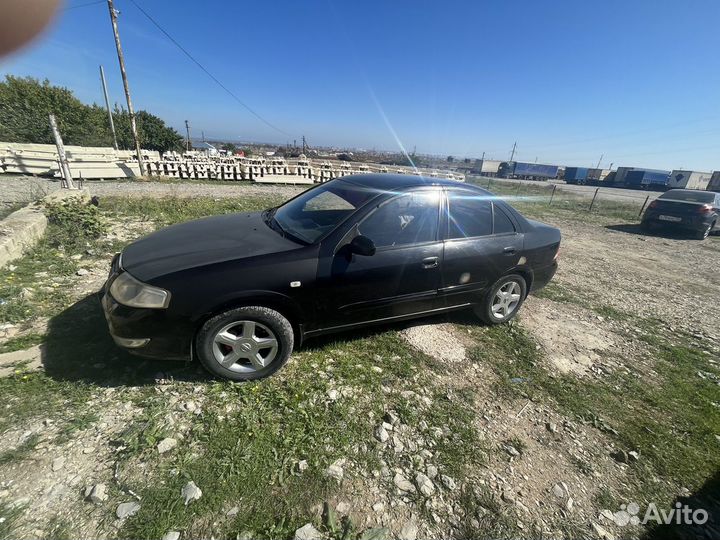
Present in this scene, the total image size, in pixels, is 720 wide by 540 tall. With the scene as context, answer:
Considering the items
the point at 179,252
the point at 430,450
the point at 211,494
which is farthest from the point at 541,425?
the point at 179,252

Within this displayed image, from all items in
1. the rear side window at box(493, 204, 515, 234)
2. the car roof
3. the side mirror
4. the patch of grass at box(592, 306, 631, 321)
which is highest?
the car roof

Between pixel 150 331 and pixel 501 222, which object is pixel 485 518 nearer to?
pixel 150 331

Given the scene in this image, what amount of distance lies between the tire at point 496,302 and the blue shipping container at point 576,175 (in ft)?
200

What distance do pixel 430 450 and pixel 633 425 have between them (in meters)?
1.76

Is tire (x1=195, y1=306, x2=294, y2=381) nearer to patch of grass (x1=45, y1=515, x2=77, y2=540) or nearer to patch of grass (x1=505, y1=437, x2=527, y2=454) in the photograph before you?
patch of grass (x1=45, y1=515, x2=77, y2=540)

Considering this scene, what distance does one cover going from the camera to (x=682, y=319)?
445 cm

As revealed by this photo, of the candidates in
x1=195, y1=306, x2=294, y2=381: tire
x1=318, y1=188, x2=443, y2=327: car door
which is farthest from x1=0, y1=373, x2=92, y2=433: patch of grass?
x1=318, y1=188, x2=443, y2=327: car door

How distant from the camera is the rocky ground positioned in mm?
1679

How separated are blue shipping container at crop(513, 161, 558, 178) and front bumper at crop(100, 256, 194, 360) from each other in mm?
64076

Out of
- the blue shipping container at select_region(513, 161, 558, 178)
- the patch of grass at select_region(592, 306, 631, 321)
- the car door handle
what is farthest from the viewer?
the blue shipping container at select_region(513, 161, 558, 178)

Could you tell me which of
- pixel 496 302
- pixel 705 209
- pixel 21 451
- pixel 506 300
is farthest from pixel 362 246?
pixel 705 209

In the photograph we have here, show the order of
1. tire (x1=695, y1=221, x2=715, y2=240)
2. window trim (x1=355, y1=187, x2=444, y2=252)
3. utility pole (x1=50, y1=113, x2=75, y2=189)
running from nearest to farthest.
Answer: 1. window trim (x1=355, y1=187, x2=444, y2=252)
2. utility pole (x1=50, y1=113, x2=75, y2=189)
3. tire (x1=695, y1=221, x2=715, y2=240)

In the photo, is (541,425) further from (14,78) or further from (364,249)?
(14,78)

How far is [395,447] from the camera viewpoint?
2141 mm
